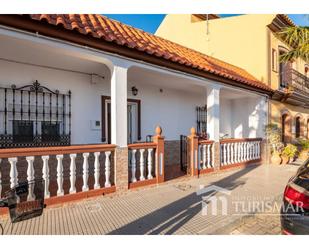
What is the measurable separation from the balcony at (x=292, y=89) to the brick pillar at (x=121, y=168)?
8.40 meters

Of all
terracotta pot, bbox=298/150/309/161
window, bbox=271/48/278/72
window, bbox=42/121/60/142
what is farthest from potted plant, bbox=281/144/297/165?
window, bbox=42/121/60/142

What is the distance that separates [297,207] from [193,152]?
417cm

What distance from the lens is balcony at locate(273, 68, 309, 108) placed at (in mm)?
11256

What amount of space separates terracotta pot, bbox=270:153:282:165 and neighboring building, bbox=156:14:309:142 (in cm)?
159

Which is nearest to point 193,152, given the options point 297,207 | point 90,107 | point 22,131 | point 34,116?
point 90,107

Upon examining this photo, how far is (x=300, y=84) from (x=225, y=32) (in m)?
5.42

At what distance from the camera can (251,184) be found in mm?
6336

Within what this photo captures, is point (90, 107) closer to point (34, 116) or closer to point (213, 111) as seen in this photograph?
point (34, 116)

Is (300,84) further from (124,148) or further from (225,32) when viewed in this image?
(124,148)

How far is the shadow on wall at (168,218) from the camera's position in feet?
11.5

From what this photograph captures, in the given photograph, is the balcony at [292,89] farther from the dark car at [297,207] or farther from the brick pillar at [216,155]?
the dark car at [297,207]

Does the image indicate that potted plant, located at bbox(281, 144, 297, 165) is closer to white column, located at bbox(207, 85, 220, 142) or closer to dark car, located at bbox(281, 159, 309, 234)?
white column, located at bbox(207, 85, 220, 142)

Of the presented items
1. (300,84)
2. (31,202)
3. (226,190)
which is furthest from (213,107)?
(300,84)

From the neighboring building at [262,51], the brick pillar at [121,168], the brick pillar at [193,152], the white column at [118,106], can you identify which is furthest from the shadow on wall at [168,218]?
the neighboring building at [262,51]
